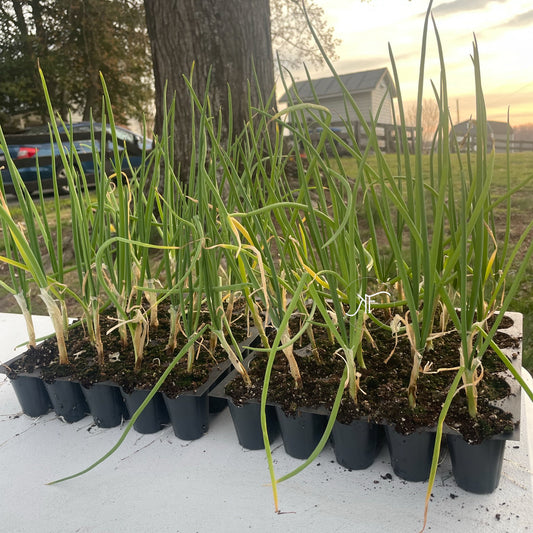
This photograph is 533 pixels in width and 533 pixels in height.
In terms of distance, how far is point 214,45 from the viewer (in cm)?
224

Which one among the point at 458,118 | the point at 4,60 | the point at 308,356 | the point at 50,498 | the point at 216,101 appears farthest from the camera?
the point at 4,60

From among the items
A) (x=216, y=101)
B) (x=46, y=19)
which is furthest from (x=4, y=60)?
(x=216, y=101)

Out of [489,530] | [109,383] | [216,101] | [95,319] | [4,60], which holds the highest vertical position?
[4,60]

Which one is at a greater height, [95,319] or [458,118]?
[458,118]

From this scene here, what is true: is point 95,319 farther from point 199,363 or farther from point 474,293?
point 474,293

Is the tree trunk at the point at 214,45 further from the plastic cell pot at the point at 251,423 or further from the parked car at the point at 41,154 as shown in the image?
the parked car at the point at 41,154

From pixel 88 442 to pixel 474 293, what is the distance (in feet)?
2.25

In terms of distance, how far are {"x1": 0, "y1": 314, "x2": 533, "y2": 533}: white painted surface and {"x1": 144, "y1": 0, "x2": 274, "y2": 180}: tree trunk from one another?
5.68 ft

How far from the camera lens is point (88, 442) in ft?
2.85

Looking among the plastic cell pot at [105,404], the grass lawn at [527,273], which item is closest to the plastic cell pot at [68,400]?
the plastic cell pot at [105,404]

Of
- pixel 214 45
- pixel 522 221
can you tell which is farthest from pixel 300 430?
pixel 522 221

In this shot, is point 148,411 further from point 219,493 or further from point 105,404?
point 219,493

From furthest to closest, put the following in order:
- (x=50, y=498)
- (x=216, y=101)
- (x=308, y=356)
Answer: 1. (x=216, y=101)
2. (x=308, y=356)
3. (x=50, y=498)

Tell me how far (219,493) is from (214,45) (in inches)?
80.4
